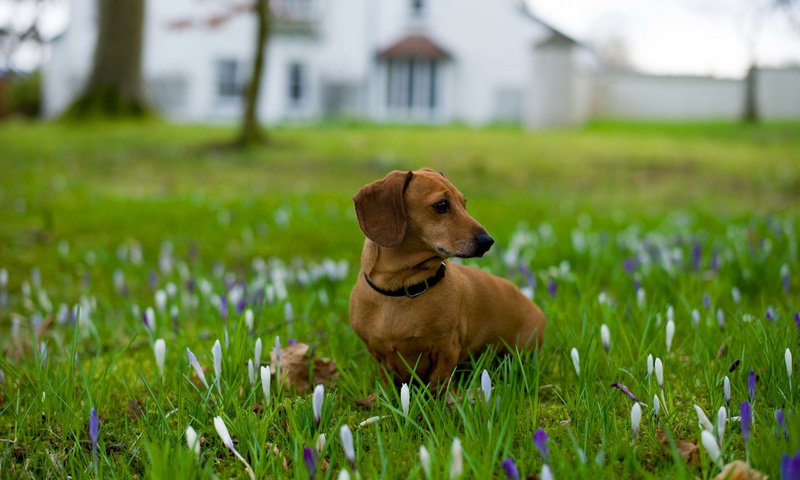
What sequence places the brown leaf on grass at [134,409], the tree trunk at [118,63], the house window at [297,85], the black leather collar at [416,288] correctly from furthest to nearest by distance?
1. the house window at [297,85]
2. the tree trunk at [118,63]
3. the brown leaf on grass at [134,409]
4. the black leather collar at [416,288]

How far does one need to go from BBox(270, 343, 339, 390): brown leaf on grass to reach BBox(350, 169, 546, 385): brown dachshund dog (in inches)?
16.3

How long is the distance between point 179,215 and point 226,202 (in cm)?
103

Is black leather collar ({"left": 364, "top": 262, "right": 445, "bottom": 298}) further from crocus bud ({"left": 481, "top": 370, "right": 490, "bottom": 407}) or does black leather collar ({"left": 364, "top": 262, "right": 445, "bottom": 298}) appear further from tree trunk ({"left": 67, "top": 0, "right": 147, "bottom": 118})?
tree trunk ({"left": 67, "top": 0, "right": 147, "bottom": 118})

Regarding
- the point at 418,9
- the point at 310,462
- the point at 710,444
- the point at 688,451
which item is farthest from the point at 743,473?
the point at 418,9

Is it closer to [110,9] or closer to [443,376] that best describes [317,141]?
[110,9]

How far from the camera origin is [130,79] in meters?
22.8

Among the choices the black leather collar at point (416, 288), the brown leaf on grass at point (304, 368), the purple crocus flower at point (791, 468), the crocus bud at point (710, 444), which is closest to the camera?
the purple crocus flower at point (791, 468)

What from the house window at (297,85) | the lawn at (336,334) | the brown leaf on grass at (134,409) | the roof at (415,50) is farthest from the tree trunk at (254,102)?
the house window at (297,85)

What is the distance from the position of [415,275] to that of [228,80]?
1549 inches

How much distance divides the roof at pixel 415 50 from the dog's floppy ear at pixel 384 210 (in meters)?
35.1

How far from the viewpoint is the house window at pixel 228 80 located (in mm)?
40281

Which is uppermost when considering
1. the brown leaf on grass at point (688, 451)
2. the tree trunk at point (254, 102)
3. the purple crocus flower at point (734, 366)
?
the tree trunk at point (254, 102)

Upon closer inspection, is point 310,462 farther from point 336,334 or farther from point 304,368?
point 336,334

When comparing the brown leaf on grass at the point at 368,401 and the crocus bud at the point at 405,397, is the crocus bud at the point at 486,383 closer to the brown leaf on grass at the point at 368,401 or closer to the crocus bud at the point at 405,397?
the crocus bud at the point at 405,397
